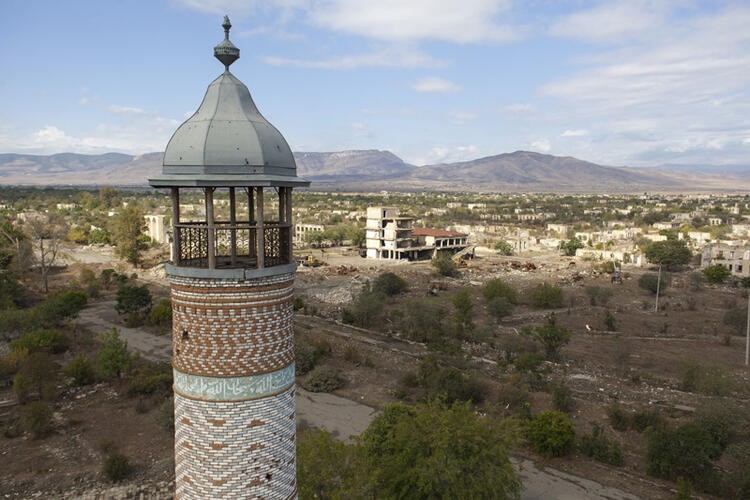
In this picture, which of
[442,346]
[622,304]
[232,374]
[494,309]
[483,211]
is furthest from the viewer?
[483,211]

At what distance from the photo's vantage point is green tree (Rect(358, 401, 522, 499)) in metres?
12.3

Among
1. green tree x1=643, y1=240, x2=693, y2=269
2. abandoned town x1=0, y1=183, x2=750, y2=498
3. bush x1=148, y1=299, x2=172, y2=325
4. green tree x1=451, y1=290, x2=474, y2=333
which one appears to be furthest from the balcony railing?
green tree x1=643, y1=240, x2=693, y2=269

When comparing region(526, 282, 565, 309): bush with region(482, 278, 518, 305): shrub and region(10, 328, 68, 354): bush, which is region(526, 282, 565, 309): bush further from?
region(10, 328, 68, 354): bush

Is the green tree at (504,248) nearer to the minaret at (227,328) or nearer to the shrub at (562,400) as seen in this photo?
the shrub at (562,400)

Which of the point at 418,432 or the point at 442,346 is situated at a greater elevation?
the point at 418,432

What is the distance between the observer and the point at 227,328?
650 centimetres

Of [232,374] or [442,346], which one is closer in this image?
[232,374]

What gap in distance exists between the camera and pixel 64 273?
54.6 m

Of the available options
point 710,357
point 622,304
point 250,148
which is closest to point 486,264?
point 622,304

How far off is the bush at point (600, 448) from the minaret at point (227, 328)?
14.4 metres

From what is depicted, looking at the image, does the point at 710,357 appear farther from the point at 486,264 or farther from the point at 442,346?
the point at 486,264

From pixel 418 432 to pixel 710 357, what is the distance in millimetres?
23459

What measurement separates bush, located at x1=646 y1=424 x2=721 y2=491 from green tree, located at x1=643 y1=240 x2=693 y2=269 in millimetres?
48176

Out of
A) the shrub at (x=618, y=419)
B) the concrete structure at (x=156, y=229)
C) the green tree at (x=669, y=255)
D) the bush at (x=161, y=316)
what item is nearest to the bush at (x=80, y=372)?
the bush at (x=161, y=316)
